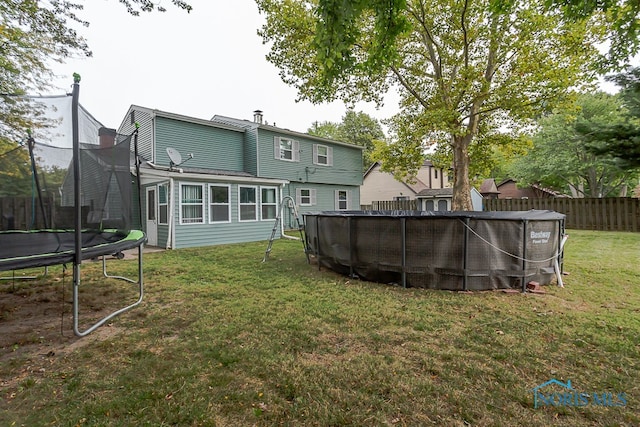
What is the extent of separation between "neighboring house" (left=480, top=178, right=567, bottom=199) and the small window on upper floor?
23080 mm

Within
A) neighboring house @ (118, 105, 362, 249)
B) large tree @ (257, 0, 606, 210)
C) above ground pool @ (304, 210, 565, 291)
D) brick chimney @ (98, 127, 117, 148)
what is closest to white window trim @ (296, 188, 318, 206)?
neighboring house @ (118, 105, 362, 249)

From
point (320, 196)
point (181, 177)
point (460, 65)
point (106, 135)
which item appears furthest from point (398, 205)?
point (106, 135)

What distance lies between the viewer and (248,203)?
11398mm

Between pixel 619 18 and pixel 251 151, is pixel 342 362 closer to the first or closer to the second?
pixel 619 18

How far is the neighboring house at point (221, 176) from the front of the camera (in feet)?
31.5

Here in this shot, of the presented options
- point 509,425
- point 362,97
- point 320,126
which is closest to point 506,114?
point 362,97

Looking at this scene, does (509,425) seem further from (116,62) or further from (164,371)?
(116,62)

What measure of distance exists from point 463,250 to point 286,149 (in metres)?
11.4

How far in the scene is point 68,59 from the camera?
824cm

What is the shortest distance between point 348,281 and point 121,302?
3421 mm

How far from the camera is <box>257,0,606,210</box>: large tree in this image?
364 inches

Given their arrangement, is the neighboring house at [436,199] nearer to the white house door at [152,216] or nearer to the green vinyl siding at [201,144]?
the green vinyl siding at [201,144]

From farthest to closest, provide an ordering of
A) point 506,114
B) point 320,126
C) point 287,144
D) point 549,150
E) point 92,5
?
point 320,126 → point 549,150 → point 287,144 → point 506,114 → point 92,5

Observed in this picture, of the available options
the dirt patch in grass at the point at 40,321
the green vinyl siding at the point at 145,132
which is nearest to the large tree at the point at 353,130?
the green vinyl siding at the point at 145,132
